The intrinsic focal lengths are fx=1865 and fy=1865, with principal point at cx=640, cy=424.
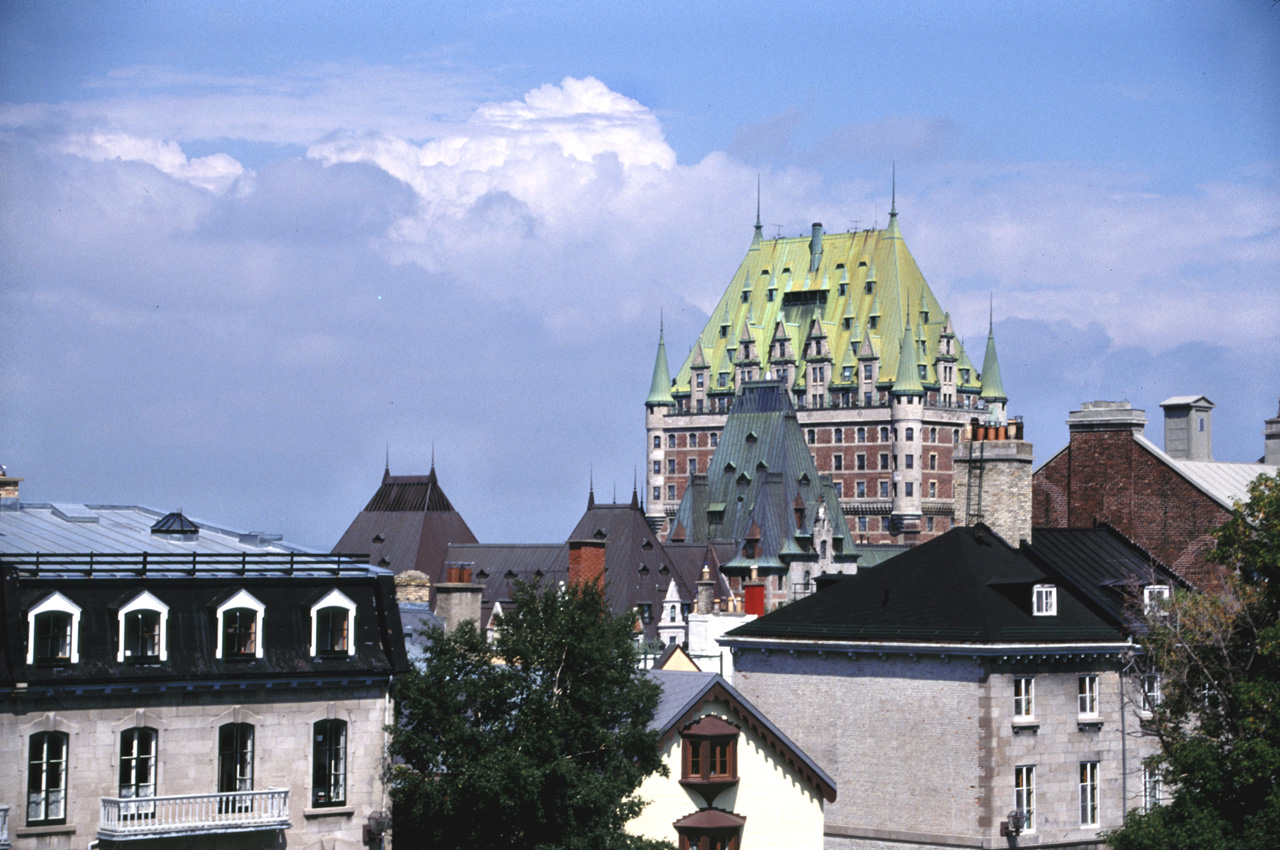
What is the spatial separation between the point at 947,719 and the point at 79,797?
20942 mm

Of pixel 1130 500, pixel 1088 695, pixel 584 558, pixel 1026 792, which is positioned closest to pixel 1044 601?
pixel 1088 695

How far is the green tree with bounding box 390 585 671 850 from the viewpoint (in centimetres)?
3412

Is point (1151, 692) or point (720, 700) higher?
point (1151, 692)

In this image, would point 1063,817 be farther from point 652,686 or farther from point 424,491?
point 424,491

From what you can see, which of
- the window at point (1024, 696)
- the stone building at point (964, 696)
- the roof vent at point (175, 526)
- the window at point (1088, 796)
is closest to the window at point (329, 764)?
the roof vent at point (175, 526)

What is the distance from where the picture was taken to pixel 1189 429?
6241 cm

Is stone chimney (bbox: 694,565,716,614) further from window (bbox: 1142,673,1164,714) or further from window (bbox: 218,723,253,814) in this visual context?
window (bbox: 218,723,253,814)

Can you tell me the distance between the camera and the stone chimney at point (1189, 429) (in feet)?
204

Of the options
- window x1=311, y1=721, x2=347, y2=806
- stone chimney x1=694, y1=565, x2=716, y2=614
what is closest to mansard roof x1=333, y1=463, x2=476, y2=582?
stone chimney x1=694, y1=565, x2=716, y2=614

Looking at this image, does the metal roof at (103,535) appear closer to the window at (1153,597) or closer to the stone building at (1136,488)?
the window at (1153,597)

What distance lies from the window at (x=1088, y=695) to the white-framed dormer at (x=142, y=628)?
76.5 feet

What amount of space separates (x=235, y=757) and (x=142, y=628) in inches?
115

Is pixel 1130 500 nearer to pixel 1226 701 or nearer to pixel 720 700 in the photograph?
pixel 1226 701

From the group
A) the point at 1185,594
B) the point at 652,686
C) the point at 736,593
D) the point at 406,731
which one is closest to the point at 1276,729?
the point at 1185,594
